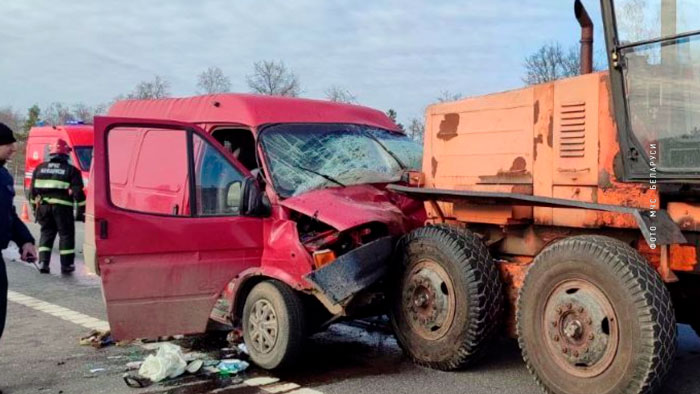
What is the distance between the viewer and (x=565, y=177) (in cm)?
448

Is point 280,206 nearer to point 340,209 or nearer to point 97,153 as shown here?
point 340,209

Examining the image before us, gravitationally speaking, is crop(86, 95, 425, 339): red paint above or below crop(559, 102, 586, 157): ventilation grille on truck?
below

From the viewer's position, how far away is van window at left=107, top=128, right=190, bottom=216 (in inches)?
218

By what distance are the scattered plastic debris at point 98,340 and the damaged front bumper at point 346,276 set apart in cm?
232

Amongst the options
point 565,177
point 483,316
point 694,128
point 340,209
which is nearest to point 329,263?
point 340,209

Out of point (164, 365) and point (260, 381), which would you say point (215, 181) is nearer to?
point (164, 365)

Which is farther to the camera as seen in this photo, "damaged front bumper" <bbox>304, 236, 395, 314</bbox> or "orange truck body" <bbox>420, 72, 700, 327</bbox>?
"damaged front bumper" <bbox>304, 236, 395, 314</bbox>

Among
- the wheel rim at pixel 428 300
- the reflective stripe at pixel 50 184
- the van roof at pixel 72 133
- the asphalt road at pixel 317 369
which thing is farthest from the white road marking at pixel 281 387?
the van roof at pixel 72 133

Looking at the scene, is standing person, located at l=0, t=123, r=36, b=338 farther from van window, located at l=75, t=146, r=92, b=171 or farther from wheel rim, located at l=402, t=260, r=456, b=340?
van window, located at l=75, t=146, r=92, b=171

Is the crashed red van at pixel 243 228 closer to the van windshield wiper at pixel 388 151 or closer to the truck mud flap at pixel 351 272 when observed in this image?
the truck mud flap at pixel 351 272

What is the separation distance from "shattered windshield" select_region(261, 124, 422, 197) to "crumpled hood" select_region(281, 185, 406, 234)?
0.13m

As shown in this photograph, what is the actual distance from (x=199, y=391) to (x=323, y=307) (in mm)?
1166

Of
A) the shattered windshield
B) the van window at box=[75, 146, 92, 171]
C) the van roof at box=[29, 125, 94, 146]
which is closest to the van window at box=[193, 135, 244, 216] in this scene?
the shattered windshield

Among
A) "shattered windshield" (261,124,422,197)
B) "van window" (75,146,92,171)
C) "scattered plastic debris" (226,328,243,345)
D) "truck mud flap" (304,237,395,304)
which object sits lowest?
"scattered plastic debris" (226,328,243,345)
